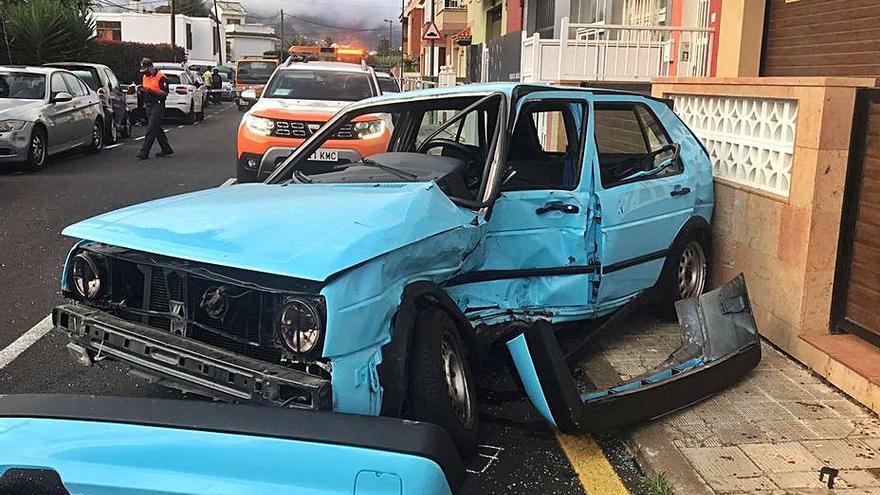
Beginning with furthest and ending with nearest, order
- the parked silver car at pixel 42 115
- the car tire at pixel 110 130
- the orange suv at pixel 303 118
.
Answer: the car tire at pixel 110 130 < the parked silver car at pixel 42 115 < the orange suv at pixel 303 118

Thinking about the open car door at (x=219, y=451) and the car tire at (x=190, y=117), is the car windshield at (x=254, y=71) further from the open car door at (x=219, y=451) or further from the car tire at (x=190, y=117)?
the open car door at (x=219, y=451)

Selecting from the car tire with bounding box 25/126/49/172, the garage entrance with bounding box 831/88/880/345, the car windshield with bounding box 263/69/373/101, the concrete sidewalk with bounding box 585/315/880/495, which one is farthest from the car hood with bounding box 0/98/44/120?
the garage entrance with bounding box 831/88/880/345

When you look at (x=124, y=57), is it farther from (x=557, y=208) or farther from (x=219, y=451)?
(x=219, y=451)

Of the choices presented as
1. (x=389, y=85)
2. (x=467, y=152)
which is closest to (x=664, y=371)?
(x=467, y=152)

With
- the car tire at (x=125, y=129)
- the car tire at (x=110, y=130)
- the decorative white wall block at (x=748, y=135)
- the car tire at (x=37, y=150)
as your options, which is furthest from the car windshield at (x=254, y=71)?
the decorative white wall block at (x=748, y=135)

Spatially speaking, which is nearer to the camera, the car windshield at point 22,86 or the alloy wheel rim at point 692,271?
the alloy wheel rim at point 692,271

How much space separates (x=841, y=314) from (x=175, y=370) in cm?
391

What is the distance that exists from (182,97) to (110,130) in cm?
747

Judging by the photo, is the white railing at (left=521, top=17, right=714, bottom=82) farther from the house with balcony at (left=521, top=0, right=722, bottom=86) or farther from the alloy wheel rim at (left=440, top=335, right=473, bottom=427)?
the alloy wheel rim at (left=440, top=335, right=473, bottom=427)

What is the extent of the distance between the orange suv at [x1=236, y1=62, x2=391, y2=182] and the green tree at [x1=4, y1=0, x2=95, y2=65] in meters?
15.7

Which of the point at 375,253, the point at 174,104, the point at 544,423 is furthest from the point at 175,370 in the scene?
the point at 174,104

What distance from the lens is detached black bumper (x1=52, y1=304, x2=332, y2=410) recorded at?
297cm

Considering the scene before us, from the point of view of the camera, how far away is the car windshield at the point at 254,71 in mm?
36031

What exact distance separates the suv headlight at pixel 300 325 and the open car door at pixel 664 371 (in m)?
1.10
